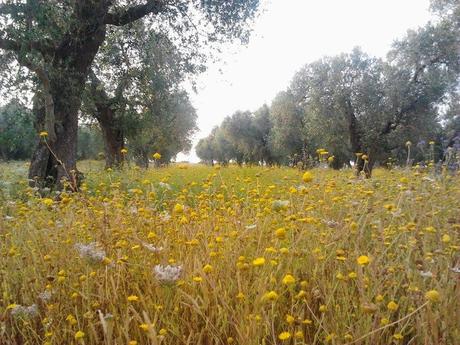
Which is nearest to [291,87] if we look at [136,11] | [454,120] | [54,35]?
[454,120]

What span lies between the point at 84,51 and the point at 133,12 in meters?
1.69

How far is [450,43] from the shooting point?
760 inches

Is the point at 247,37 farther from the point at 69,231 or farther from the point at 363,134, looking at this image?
the point at 363,134

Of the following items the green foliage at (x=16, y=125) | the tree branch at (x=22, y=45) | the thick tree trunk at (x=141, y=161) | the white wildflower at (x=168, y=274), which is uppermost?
the tree branch at (x=22, y=45)

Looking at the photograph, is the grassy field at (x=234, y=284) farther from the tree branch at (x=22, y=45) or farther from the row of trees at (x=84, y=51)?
the tree branch at (x=22, y=45)

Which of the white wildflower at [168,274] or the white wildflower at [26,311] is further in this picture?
the white wildflower at [26,311]

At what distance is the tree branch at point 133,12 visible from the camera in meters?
9.72

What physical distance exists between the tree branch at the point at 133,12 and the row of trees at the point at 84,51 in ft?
0.08

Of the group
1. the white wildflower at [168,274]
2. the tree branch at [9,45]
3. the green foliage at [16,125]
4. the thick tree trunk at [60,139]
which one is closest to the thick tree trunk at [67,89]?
Answer: the thick tree trunk at [60,139]

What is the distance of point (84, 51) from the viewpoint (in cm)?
965

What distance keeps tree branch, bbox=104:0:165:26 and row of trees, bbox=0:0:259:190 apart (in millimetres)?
25

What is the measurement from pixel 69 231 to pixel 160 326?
122cm

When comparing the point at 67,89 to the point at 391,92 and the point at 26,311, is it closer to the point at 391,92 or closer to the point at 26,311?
the point at 26,311

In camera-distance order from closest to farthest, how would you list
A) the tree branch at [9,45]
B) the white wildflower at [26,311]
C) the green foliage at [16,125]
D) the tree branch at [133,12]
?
the white wildflower at [26,311]
the tree branch at [9,45]
the green foliage at [16,125]
the tree branch at [133,12]
